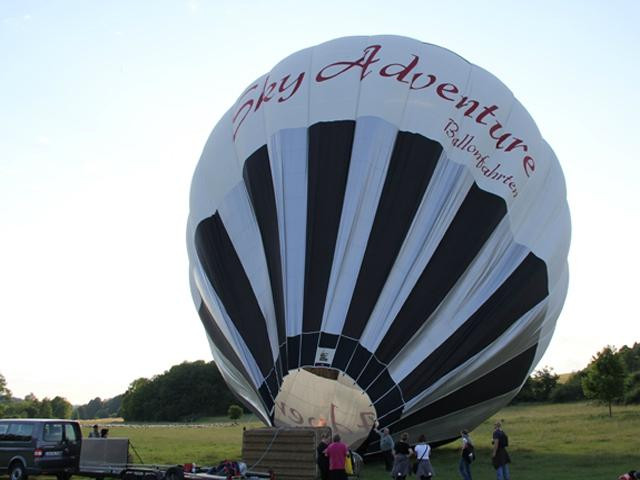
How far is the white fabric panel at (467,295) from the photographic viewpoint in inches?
463

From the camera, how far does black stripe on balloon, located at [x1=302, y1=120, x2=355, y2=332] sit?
39.0ft

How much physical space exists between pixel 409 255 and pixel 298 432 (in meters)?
3.24

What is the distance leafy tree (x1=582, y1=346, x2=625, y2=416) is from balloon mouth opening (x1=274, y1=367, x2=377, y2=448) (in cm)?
2172

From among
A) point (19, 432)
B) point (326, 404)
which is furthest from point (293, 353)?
point (19, 432)

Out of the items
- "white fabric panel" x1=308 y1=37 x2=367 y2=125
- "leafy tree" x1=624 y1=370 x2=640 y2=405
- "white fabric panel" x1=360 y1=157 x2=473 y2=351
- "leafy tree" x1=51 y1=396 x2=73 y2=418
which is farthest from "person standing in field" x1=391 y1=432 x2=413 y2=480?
"leafy tree" x1=51 y1=396 x2=73 y2=418

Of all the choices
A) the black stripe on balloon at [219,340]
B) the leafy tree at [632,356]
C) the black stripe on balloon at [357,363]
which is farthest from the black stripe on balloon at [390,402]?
the leafy tree at [632,356]

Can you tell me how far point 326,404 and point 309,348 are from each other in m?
1.62

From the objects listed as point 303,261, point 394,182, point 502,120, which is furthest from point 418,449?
point 502,120

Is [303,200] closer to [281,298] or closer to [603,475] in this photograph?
[281,298]

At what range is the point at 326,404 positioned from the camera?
12617 mm

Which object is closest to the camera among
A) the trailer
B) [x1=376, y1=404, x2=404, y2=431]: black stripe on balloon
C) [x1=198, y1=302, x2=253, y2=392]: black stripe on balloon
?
the trailer

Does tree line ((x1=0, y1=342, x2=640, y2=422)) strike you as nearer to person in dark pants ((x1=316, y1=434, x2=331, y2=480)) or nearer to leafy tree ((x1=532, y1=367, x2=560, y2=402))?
leafy tree ((x1=532, y1=367, x2=560, y2=402))

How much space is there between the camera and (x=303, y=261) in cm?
1224

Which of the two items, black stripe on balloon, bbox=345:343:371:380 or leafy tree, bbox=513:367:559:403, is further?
leafy tree, bbox=513:367:559:403
